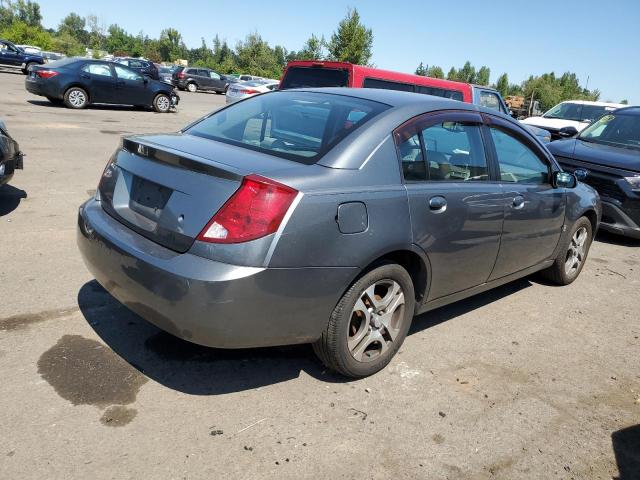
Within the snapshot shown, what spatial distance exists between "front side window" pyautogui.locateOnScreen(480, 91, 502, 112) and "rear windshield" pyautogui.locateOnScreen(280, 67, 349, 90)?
3770 mm

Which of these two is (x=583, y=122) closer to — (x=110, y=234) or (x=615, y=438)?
(x=615, y=438)

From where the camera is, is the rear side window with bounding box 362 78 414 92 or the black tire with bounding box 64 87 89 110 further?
the black tire with bounding box 64 87 89 110

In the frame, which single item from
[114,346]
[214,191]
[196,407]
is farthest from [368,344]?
[114,346]

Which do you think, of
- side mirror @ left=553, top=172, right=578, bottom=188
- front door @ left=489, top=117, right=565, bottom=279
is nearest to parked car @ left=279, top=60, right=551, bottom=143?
side mirror @ left=553, top=172, right=578, bottom=188

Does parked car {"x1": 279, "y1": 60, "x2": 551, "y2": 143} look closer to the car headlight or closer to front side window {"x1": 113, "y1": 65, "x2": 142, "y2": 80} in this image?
the car headlight

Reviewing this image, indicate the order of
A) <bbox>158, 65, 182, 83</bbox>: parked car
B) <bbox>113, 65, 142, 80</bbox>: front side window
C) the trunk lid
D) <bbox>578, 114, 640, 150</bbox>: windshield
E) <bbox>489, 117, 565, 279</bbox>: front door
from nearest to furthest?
1. the trunk lid
2. <bbox>489, 117, 565, 279</bbox>: front door
3. <bbox>578, 114, 640, 150</bbox>: windshield
4. <bbox>113, 65, 142, 80</bbox>: front side window
5. <bbox>158, 65, 182, 83</bbox>: parked car

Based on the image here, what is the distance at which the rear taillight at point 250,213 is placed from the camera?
2.65 metres

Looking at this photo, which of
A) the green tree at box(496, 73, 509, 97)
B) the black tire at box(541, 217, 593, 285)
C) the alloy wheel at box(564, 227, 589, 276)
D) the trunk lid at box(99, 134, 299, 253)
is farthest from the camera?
the green tree at box(496, 73, 509, 97)

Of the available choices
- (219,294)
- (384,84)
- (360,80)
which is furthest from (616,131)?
(219,294)

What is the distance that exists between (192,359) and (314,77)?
7.20 m

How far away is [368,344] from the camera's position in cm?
333

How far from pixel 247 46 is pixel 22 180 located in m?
69.4

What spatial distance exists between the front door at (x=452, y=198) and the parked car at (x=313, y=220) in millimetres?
11

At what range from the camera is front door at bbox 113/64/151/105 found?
17828 millimetres
